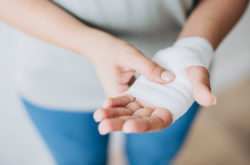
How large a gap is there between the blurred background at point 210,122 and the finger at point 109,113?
56 cm

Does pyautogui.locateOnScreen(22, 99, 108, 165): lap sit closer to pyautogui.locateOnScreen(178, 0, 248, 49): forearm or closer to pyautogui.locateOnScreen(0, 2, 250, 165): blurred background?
pyautogui.locateOnScreen(0, 2, 250, 165): blurred background

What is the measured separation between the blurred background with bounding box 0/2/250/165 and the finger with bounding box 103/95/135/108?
1.74ft

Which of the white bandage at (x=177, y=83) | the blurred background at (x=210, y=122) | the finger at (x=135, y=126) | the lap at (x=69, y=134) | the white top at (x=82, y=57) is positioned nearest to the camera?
the finger at (x=135, y=126)

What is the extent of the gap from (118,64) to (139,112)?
0.41ft

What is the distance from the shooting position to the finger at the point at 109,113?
436mm

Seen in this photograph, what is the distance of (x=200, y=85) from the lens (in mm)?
479

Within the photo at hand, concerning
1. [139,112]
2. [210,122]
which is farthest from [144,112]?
[210,122]

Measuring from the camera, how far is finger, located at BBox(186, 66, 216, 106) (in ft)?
1.49

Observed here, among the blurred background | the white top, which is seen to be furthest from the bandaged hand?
the blurred background

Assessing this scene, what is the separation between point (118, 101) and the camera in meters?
0.48

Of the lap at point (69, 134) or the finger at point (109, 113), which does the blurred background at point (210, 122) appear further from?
the finger at point (109, 113)

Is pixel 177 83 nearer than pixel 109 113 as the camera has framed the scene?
No

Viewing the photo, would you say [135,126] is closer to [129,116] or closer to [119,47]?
[129,116]

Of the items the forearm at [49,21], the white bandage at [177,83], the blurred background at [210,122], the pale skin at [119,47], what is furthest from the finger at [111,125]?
the blurred background at [210,122]
